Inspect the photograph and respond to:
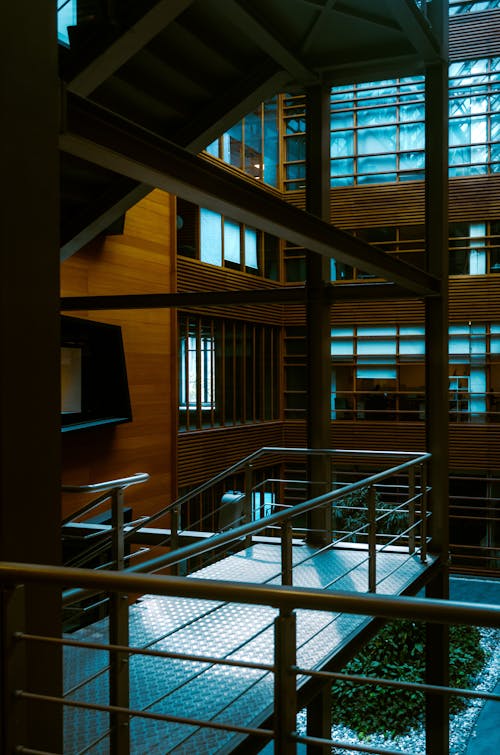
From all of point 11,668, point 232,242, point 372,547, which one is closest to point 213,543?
point 11,668

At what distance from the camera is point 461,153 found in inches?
828

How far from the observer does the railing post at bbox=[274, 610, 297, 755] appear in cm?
224

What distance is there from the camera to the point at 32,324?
272cm

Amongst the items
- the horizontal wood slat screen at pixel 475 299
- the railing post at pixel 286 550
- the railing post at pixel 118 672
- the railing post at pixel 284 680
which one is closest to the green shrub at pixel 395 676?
the horizontal wood slat screen at pixel 475 299

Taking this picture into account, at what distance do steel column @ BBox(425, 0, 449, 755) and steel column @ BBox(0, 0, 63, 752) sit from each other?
645cm

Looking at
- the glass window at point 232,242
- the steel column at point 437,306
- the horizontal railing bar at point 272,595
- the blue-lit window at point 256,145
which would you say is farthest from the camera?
the blue-lit window at point 256,145

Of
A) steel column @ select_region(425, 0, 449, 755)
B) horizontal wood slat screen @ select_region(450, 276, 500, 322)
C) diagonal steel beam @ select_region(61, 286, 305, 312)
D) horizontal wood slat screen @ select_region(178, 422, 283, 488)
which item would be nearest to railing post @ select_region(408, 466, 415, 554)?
steel column @ select_region(425, 0, 449, 755)

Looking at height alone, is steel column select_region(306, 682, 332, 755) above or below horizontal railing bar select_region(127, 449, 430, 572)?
below

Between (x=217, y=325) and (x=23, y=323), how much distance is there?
680 inches

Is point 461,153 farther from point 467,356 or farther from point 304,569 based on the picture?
point 304,569

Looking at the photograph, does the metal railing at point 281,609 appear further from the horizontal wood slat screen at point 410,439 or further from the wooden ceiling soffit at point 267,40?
the horizontal wood slat screen at point 410,439

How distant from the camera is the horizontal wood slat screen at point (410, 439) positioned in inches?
805

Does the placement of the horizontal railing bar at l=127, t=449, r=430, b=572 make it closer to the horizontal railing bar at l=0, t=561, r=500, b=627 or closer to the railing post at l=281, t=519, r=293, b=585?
the railing post at l=281, t=519, r=293, b=585

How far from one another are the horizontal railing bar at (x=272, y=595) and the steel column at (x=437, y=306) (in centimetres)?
690
